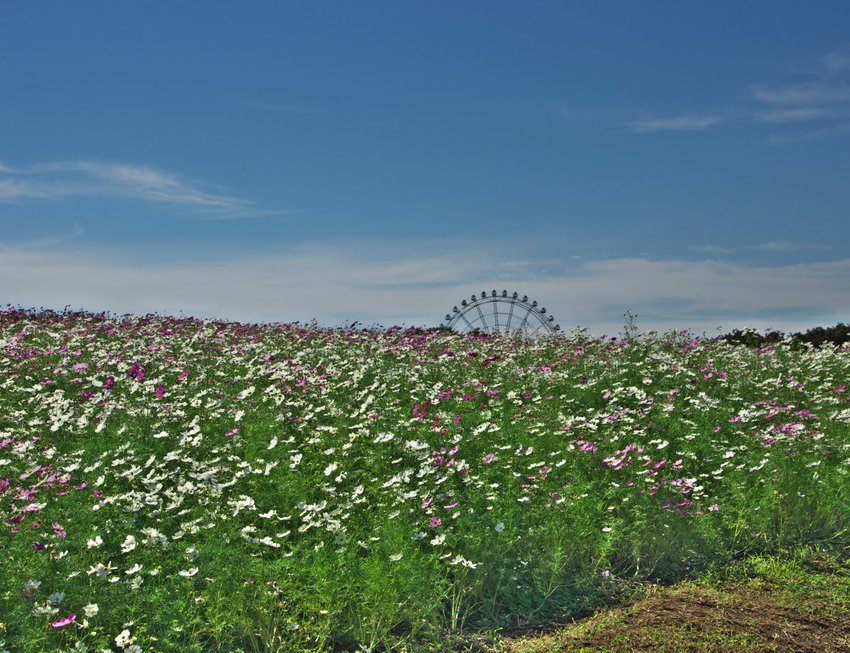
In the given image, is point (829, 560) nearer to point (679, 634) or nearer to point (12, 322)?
point (679, 634)

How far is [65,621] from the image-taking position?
442 cm

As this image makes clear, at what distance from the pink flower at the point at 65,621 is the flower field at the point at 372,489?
38 mm

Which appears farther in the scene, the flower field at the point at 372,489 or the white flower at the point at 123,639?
the flower field at the point at 372,489

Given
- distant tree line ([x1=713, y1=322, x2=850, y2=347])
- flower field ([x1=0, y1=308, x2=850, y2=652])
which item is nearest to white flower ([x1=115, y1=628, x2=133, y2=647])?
flower field ([x1=0, y1=308, x2=850, y2=652])

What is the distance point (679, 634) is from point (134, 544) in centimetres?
373

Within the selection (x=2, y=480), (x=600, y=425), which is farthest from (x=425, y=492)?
(x=2, y=480)

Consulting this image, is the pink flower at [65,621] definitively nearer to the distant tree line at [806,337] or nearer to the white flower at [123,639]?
the white flower at [123,639]

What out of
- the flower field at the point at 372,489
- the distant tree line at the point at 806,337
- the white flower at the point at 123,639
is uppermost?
the distant tree line at the point at 806,337

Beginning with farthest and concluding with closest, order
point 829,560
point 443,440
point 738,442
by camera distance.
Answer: point 738,442, point 443,440, point 829,560

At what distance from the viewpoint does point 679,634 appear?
16.3 ft

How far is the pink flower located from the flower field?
38 millimetres

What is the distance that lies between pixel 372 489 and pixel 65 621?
310 centimetres

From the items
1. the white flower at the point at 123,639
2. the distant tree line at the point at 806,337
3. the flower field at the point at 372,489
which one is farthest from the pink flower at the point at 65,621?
the distant tree line at the point at 806,337

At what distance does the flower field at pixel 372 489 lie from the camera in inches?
194
